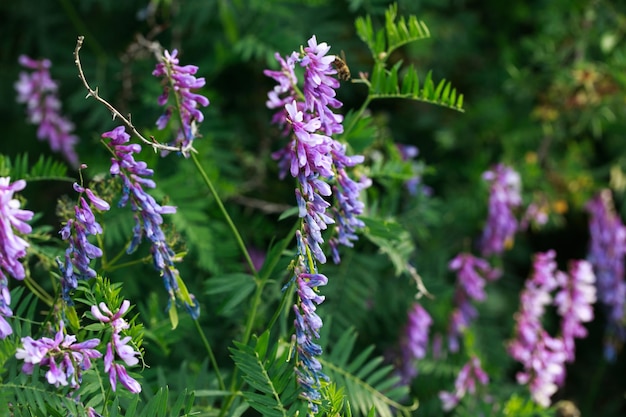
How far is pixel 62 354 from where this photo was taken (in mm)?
1150

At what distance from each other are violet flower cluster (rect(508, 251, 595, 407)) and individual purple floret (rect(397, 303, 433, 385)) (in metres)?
0.25

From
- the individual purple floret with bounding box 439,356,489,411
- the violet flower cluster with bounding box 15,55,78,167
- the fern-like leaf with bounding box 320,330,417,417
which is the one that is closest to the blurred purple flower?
the individual purple floret with bounding box 439,356,489,411

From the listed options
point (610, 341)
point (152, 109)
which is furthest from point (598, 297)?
point (152, 109)

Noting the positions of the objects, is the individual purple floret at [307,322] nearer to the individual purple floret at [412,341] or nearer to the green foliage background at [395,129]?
the green foliage background at [395,129]

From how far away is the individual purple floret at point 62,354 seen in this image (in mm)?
1120

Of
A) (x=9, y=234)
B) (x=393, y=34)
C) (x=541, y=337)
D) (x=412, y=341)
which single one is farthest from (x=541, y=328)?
(x=9, y=234)

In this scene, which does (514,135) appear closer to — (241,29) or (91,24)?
(241,29)

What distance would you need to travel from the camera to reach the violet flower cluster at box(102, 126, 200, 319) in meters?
1.23

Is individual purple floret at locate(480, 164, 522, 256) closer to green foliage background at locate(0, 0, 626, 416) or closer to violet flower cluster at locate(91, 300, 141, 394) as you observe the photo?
green foliage background at locate(0, 0, 626, 416)

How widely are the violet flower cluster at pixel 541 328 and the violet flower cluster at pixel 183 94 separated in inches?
45.2

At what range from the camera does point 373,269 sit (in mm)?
2160

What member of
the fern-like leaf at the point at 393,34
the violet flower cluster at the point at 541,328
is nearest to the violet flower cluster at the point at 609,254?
the violet flower cluster at the point at 541,328

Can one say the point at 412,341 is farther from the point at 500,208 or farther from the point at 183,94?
the point at 183,94

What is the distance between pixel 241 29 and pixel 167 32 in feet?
0.80
